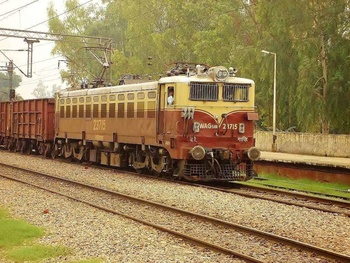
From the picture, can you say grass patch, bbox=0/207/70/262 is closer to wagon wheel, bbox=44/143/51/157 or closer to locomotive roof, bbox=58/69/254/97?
locomotive roof, bbox=58/69/254/97

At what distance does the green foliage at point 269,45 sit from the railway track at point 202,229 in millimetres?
19786

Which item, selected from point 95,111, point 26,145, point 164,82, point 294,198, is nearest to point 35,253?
point 294,198

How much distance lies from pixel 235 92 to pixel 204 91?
3.80 ft

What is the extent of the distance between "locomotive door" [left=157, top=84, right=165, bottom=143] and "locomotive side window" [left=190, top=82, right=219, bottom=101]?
3.72ft

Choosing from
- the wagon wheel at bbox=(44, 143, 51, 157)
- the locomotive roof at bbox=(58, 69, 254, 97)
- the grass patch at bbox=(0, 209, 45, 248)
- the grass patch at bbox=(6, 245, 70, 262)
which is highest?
the locomotive roof at bbox=(58, 69, 254, 97)

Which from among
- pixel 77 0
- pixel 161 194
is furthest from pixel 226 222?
pixel 77 0

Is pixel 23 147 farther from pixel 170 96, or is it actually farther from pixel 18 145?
pixel 170 96

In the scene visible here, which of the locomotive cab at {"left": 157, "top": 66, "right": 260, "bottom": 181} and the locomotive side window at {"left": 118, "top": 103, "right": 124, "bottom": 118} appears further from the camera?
the locomotive side window at {"left": 118, "top": 103, "right": 124, "bottom": 118}

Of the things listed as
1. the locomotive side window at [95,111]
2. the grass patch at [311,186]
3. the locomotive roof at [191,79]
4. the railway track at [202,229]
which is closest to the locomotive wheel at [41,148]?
the locomotive side window at [95,111]

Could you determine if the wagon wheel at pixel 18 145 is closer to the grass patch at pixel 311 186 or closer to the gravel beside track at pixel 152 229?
the grass patch at pixel 311 186

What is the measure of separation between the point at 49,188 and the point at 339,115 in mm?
24751

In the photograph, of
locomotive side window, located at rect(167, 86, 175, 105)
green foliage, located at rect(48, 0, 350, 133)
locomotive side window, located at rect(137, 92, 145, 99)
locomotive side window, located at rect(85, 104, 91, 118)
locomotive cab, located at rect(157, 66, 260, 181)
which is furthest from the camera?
green foliage, located at rect(48, 0, 350, 133)

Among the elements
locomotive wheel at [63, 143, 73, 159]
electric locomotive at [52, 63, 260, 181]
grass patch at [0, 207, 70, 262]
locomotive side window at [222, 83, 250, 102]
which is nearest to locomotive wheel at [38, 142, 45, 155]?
locomotive wheel at [63, 143, 73, 159]

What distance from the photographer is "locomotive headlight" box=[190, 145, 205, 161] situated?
18734 mm
